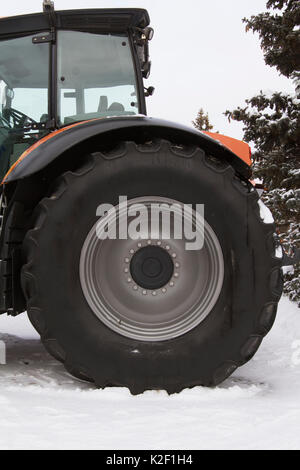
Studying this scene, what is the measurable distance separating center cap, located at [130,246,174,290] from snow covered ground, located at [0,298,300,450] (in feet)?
1.91

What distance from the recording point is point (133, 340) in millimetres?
2873

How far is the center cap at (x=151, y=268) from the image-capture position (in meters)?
2.94

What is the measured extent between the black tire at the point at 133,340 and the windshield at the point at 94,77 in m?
0.84

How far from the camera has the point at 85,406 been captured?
2561 millimetres

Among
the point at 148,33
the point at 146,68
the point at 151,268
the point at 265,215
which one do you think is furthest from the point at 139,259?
the point at 146,68

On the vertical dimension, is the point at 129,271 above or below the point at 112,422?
above

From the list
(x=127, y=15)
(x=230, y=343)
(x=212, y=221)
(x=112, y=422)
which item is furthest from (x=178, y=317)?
(x=127, y=15)

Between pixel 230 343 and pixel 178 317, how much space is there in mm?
313

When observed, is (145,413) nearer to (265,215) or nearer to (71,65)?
(265,215)

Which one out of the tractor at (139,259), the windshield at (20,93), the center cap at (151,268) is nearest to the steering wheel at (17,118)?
the windshield at (20,93)

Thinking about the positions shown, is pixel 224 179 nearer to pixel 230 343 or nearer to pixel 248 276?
pixel 248 276

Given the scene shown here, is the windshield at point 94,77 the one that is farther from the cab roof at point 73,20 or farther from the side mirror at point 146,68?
the side mirror at point 146,68

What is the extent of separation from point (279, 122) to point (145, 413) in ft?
20.9
